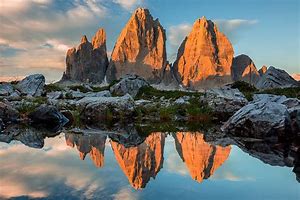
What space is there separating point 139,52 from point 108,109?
453 ft

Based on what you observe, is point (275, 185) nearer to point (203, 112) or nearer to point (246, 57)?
point (203, 112)

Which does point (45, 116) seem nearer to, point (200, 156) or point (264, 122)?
point (264, 122)

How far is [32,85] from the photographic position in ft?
131

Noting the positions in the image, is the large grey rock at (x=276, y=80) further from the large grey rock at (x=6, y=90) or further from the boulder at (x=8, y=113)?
the boulder at (x=8, y=113)

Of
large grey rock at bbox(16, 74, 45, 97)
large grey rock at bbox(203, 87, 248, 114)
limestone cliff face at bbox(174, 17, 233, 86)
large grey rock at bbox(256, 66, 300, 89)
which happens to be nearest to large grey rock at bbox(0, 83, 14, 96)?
large grey rock at bbox(16, 74, 45, 97)

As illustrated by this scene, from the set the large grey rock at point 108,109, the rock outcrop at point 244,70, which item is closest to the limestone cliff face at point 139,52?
the rock outcrop at point 244,70

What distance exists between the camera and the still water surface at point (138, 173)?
15.8 ft

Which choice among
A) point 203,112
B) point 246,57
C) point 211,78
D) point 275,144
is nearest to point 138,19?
point 211,78

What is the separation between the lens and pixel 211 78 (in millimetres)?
162625

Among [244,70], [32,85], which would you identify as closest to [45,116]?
[32,85]

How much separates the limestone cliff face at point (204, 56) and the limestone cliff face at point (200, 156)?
153868 millimetres

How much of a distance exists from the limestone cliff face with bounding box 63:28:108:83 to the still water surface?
15380cm

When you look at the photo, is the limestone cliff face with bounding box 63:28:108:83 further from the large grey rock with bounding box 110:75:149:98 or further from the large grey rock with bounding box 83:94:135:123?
the large grey rock with bounding box 83:94:135:123

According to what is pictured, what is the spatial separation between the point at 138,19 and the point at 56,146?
153 metres
